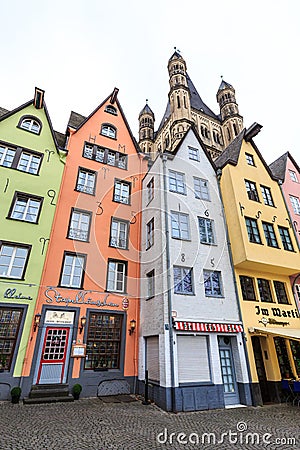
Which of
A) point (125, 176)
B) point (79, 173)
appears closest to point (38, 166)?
point (79, 173)

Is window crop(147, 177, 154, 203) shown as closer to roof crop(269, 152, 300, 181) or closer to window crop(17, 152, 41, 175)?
window crop(17, 152, 41, 175)

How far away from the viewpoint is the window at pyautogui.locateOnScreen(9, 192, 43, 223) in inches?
502

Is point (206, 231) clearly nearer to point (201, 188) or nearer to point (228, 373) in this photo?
point (201, 188)

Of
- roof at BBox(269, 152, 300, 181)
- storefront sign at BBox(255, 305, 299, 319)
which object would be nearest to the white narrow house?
storefront sign at BBox(255, 305, 299, 319)

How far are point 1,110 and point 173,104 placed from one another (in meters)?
42.8

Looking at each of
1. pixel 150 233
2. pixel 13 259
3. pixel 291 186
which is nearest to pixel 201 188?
pixel 150 233

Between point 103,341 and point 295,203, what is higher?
point 295,203

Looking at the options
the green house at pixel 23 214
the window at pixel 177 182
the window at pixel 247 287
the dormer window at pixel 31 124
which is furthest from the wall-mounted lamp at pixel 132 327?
the dormer window at pixel 31 124

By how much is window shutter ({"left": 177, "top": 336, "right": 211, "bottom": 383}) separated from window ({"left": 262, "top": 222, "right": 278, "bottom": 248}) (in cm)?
723

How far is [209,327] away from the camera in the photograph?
11.2 metres

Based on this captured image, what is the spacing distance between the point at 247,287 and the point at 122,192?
9.85 meters

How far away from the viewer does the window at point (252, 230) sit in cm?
1415

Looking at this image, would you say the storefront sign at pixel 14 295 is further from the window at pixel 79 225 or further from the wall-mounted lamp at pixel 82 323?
the window at pixel 79 225

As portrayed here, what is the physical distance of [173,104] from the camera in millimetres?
52281
